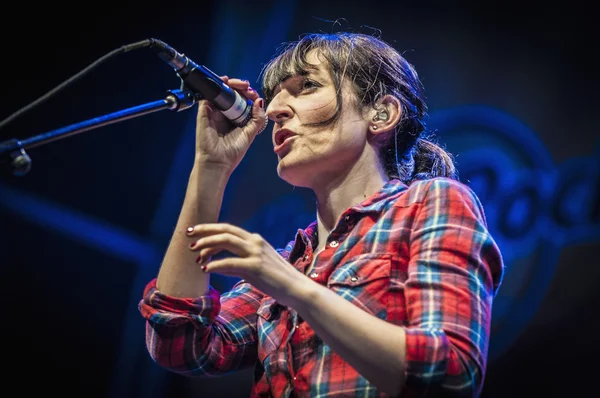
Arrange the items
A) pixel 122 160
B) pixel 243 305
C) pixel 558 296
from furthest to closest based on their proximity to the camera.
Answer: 1. pixel 122 160
2. pixel 558 296
3. pixel 243 305

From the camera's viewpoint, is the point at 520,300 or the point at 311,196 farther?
the point at 311,196

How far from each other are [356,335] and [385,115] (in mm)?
950

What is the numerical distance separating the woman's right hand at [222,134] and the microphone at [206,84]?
5 centimetres

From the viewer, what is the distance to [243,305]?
1.95 meters

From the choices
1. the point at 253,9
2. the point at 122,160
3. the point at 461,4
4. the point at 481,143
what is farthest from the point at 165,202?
the point at 461,4

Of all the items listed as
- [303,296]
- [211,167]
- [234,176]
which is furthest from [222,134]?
[234,176]

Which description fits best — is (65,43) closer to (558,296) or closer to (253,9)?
(253,9)

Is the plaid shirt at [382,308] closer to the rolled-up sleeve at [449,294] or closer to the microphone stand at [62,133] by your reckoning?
the rolled-up sleeve at [449,294]

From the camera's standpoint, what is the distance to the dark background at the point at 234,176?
283 cm

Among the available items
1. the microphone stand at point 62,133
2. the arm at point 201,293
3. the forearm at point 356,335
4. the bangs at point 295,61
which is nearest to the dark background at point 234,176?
the bangs at point 295,61

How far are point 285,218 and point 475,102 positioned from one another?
3.64ft

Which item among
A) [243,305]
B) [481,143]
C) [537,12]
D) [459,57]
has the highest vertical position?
[537,12]

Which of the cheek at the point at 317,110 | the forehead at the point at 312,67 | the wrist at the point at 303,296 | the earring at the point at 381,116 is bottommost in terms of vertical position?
the wrist at the point at 303,296

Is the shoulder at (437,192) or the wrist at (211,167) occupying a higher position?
the wrist at (211,167)
